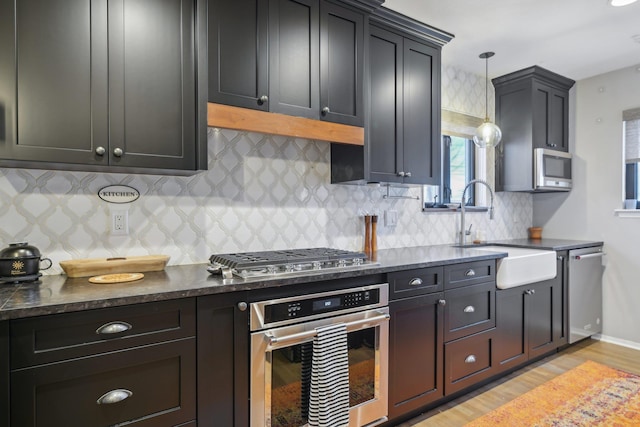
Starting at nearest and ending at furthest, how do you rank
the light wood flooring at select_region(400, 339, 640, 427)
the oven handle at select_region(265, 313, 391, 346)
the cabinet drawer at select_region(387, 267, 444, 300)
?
1. the oven handle at select_region(265, 313, 391, 346)
2. the cabinet drawer at select_region(387, 267, 444, 300)
3. the light wood flooring at select_region(400, 339, 640, 427)

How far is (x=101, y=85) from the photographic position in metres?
1.59

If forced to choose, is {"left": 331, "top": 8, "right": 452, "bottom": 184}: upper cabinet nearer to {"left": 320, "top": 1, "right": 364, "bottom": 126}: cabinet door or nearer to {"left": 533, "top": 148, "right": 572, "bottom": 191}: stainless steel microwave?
{"left": 320, "top": 1, "right": 364, "bottom": 126}: cabinet door

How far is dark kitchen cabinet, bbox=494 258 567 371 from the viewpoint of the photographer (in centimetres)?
278

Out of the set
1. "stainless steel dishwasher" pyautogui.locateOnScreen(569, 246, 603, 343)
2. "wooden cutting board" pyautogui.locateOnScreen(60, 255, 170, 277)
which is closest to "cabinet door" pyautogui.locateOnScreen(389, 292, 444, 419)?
"wooden cutting board" pyautogui.locateOnScreen(60, 255, 170, 277)

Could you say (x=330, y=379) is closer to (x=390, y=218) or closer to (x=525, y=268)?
(x=390, y=218)

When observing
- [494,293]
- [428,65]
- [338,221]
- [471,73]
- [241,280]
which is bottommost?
[494,293]

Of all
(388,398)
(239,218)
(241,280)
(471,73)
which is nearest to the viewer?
(241,280)

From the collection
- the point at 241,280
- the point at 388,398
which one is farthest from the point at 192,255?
the point at 388,398

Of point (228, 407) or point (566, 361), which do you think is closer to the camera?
point (228, 407)

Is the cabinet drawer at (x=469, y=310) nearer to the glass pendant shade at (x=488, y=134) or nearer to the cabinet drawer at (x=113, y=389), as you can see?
the glass pendant shade at (x=488, y=134)

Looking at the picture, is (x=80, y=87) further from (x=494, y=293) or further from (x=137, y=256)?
(x=494, y=293)

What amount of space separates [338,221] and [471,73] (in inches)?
86.8

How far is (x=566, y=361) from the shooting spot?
3.20 meters

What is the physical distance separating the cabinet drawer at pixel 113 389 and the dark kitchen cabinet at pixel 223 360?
2.1 inches
